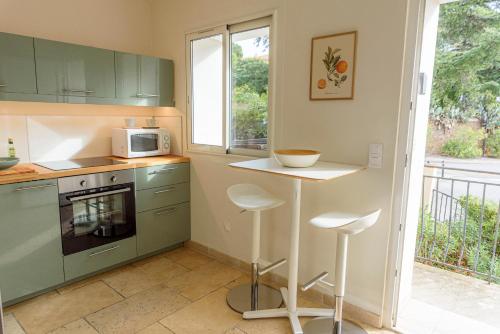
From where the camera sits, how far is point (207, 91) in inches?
120

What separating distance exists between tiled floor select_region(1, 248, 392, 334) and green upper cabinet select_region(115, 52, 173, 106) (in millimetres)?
1567

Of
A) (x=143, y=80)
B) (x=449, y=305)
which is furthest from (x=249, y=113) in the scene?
(x=449, y=305)

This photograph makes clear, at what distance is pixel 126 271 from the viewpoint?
282 centimetres

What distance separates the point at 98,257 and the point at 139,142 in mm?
1091

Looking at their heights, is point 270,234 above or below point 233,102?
below

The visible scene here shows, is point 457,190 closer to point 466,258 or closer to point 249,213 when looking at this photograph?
point 466,258

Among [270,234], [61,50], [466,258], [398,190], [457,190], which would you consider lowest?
[466,258]

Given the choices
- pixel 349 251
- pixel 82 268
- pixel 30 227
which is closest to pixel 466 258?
pixel 349 251

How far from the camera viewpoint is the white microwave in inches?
118

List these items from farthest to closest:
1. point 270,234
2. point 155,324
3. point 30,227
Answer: point 270,234
point 30,227
point 155,324

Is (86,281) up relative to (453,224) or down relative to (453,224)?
down

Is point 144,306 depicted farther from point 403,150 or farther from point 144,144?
point 403,150

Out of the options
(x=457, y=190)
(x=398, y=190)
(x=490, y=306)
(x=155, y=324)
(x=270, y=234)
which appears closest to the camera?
(x=398, y=190)

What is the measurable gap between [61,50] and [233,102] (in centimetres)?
141
